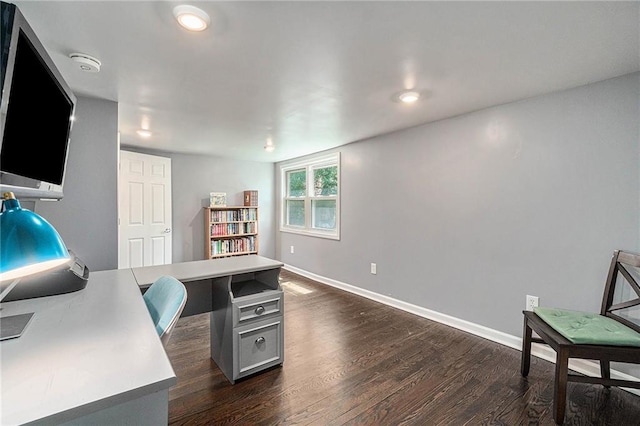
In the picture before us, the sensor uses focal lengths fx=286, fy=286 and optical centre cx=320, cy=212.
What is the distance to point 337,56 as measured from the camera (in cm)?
171

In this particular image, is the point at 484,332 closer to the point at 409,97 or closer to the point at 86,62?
the point at 409,97

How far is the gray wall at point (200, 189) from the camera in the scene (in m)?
4.83

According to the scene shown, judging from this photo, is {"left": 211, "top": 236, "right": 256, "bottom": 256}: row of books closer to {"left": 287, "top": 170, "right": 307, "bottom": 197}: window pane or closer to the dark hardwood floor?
{"left": 287, "top": 170, "right": 307, "bottom": 197}: window pane

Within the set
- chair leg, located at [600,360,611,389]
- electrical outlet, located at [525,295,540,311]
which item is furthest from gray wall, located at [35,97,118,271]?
chair leg, located at [600,360,611,389]

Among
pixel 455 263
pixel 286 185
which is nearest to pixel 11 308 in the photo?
pixel 455 263

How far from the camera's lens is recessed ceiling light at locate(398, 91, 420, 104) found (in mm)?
2248

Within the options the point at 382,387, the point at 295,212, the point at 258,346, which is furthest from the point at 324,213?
the point at 382,387

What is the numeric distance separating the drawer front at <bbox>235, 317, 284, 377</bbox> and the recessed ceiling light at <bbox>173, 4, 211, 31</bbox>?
70.9 inches

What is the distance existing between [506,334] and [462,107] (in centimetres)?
204

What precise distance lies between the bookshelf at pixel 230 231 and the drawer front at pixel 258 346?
10.2 feet

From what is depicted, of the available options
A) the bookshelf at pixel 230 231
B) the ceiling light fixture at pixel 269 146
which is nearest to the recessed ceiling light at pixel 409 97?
the ceiling light fixture at pixel 269 146

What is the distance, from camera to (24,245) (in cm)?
78

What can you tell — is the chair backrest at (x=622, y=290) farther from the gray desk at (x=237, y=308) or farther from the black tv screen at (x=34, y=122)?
the black tv screen at (x=34, y=122)

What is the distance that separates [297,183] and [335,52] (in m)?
3.75
